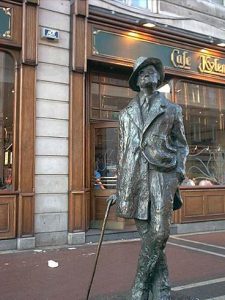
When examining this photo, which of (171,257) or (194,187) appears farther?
(194,187)

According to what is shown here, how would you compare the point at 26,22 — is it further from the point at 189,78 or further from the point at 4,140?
the point at 189,78

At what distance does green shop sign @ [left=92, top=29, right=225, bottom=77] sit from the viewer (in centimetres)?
983

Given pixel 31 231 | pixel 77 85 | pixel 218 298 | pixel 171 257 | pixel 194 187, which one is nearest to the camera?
pixel 218 298

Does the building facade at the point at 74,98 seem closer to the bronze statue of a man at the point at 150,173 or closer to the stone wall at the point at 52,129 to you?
the stone wall at the point at 52,129

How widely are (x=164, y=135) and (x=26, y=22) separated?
568 centimetres

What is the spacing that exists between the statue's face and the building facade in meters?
4.80

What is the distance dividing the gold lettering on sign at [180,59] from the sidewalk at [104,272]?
15.2 ft

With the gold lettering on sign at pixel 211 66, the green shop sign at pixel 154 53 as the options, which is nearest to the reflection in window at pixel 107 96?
the green shop sign at pixel 154 53

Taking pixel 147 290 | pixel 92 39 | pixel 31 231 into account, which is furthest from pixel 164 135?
pixel 92 39

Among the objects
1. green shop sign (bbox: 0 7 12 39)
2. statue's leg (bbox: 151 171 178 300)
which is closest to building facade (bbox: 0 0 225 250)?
green shop sign (bbox: 0 7 12 39)

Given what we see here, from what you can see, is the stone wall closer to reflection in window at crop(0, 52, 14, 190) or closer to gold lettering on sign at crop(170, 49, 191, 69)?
reflection in window at crop(0, 52, 14, 190)

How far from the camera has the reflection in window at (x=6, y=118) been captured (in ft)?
28.6

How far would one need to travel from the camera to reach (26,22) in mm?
8695

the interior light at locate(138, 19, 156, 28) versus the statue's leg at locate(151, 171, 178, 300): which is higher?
the interior light at locate(138, 19, 156, 28)
